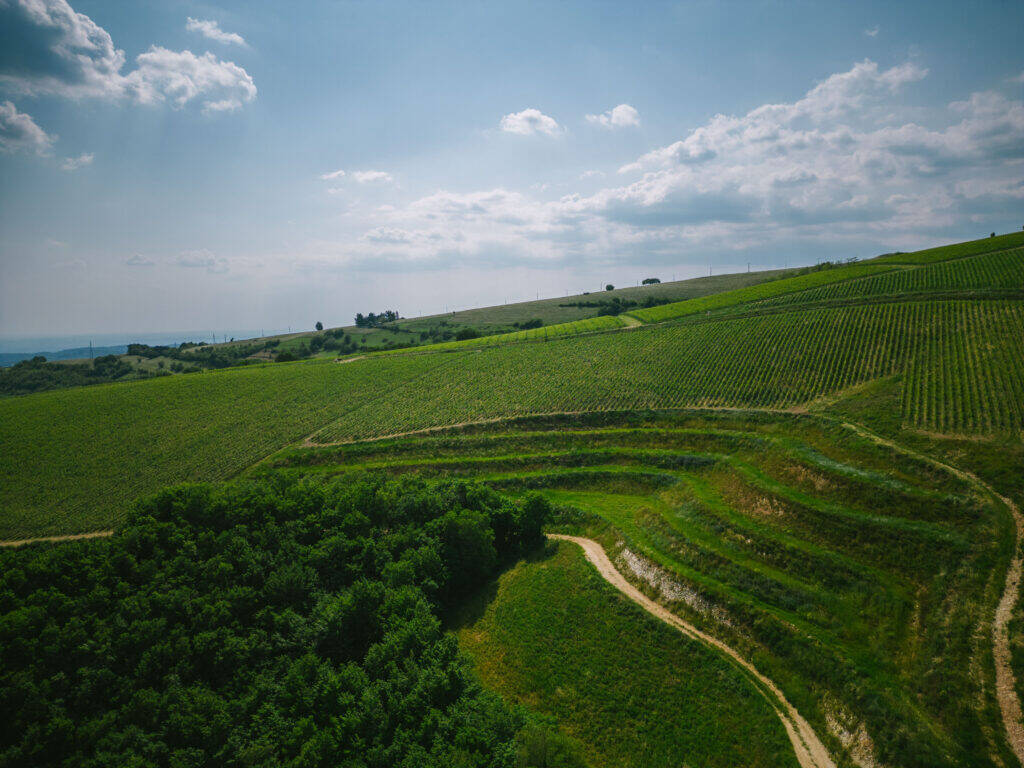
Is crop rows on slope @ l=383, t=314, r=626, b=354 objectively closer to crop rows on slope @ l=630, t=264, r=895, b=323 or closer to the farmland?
crop rows on slope @ l=630, t=264, r=895, b=323

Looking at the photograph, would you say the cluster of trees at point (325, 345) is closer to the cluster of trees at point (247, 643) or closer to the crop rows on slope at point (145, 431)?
the crop rows on slope at point (145, 431)

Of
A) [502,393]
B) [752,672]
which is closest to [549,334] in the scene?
[502,393]

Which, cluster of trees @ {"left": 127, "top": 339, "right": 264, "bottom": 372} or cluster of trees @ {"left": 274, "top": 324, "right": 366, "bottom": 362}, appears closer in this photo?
cluster of trees @ {"left": 274, "top": 324, "right": 366, "bottom": 362}

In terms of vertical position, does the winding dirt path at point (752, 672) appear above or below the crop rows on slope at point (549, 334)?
below

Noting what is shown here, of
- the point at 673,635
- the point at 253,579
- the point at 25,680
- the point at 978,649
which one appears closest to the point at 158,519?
the point at 253,579

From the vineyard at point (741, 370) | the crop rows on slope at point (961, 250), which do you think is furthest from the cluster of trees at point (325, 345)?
the crop rows on slope at point (961, 250)

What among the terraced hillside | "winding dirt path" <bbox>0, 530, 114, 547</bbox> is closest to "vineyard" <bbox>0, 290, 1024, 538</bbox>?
"winding dirt path" <bbox>0, 530, 114, 547</bbox>

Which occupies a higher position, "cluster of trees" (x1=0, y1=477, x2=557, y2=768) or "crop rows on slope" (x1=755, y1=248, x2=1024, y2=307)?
"crop rows on slope" (x1=755, y1=248, x2=1024, y2=307)
